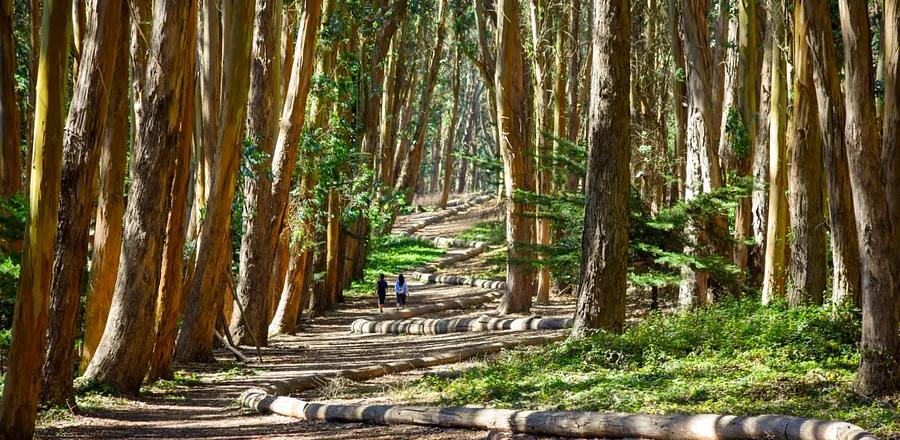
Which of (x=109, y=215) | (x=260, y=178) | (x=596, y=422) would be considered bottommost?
(x=596, y=422)

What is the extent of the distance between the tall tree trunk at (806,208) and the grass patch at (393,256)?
66.6 feet

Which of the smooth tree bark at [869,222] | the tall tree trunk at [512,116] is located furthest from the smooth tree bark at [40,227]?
the tall tree trunk at [512,116]

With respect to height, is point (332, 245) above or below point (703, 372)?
above

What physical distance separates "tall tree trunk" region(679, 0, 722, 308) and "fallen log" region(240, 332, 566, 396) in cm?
228

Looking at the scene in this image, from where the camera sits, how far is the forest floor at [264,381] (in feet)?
32.6

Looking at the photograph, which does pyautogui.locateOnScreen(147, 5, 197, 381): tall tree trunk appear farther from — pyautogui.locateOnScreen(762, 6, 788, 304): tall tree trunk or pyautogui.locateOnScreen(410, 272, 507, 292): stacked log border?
pyautogui.locateOnScreen(410, 272, 507, 292): stacked log border

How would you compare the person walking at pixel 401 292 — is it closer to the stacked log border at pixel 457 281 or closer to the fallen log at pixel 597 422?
the stacked log border at pixel 457 281

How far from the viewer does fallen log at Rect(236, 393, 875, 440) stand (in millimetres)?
7027

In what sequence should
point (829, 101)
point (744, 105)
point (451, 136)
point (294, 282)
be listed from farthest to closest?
point (451, 136) → point (294, 282) → point (744, 105) → point (829, 101)

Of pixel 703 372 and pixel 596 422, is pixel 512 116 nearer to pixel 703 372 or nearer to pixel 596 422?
pixel 703 372

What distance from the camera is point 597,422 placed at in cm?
812

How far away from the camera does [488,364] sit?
44.0 ft

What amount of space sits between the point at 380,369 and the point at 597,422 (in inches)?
258

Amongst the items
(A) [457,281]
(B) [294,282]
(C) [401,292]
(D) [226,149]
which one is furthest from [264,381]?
(A) [457,281]
